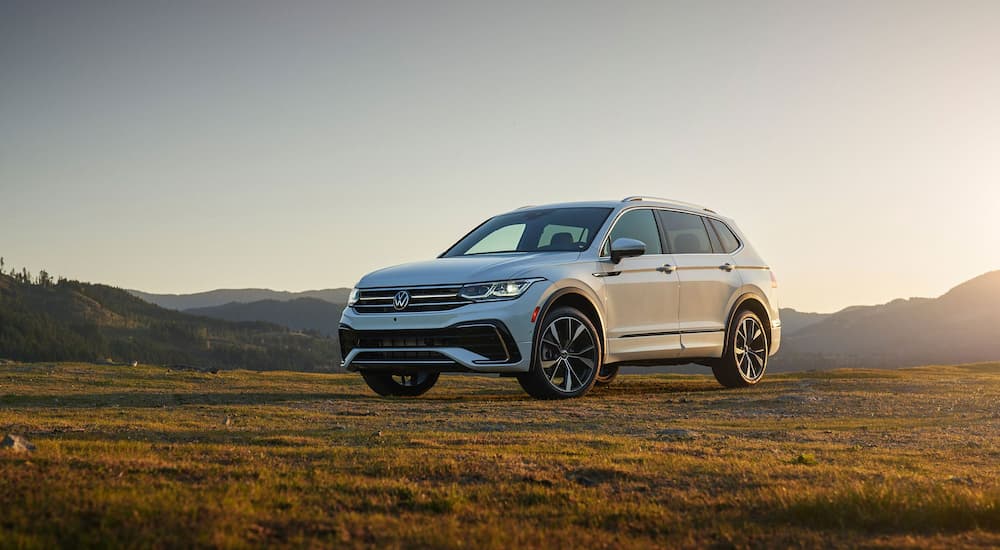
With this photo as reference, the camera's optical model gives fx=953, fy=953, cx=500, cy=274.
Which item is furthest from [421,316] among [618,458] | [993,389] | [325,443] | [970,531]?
[993,389]

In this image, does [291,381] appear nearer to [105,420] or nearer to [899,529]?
[105,420]

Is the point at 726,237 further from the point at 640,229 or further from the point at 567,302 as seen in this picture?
the point at 567,302

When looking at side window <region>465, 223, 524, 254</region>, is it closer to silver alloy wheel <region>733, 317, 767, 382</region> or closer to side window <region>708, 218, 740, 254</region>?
side window <region>708, 218, 740, 254</region>

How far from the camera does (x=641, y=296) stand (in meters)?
11.3

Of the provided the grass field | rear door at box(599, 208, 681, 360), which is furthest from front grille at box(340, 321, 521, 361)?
rear door at box(599, 208, 681, 360)

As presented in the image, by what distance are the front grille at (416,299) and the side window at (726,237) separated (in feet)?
15.8

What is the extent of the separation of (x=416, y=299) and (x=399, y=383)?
7.14ft

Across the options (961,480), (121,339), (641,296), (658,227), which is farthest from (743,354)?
(121,339)

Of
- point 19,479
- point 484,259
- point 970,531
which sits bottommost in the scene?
point 970,531

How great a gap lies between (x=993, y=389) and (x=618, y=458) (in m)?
10.2

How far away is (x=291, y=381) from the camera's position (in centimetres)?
1541

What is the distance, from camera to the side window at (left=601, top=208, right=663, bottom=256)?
11.4m

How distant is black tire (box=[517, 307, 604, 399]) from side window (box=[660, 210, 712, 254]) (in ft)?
7.07

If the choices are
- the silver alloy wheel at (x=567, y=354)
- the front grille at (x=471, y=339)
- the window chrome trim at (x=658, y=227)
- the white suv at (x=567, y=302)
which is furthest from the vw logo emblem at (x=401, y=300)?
the window chrome trim at (x=658, y=227)
